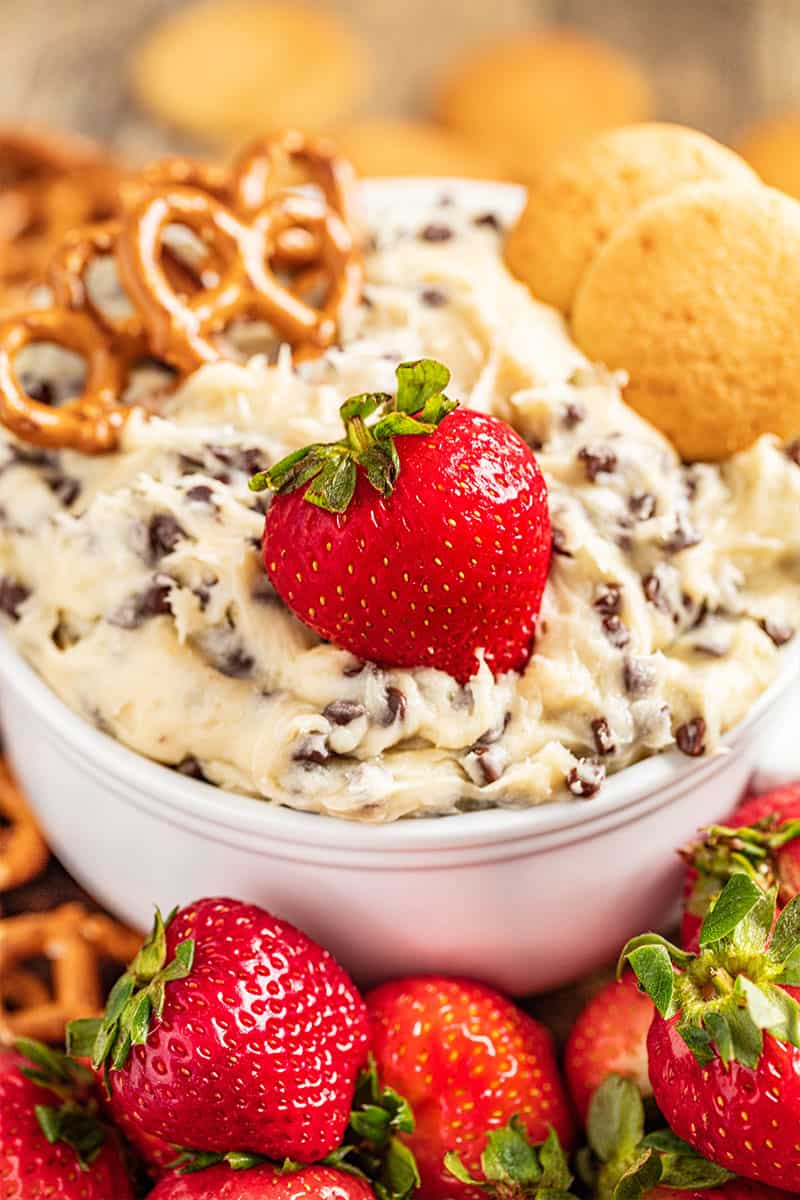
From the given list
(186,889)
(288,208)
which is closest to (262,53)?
(288,208)

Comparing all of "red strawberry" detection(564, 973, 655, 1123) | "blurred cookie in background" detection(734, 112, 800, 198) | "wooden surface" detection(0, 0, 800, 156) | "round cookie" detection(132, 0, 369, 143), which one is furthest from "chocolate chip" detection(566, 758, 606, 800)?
"wooden surface" detection(0, 0, 800, 156)

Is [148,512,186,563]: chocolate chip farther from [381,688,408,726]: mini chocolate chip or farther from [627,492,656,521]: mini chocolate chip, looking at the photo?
[627,492,656,521]: mini chocolate chip

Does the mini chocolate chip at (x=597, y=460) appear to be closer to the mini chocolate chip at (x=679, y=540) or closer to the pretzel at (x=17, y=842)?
the mini chocolate chip at (x=679, y=540)

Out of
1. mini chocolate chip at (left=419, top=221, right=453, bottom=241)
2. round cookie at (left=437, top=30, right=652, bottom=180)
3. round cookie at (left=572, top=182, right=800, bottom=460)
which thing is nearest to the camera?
round cookie at (left=572, top=182, right=800, bottom=460)

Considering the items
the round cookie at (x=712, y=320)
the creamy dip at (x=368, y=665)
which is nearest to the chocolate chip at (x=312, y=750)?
the creamy dip at (x=368, y=665)

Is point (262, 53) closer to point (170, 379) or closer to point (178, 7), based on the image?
point (178, 7)
